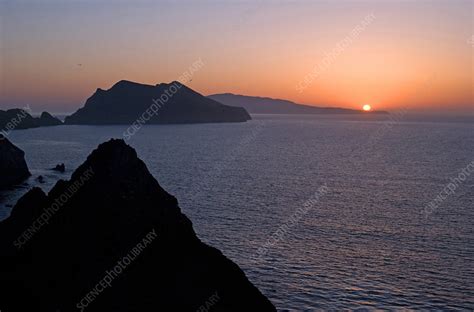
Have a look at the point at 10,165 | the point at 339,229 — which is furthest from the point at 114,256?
the point at 10,165

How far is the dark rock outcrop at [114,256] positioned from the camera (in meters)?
29.8

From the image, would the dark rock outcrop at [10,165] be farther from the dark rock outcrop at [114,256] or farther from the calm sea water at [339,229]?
the dark rock outcrop at [114,256]

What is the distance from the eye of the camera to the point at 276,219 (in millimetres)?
63781

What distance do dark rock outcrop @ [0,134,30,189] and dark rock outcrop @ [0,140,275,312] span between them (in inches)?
2240

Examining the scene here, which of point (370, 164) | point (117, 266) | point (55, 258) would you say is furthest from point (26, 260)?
point (370, 164)

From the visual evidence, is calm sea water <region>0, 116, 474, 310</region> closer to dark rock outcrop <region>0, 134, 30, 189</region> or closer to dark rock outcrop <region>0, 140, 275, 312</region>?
dark rock outcrop <region>0, 134, 30, 189</region>

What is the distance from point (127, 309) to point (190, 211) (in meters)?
38.8

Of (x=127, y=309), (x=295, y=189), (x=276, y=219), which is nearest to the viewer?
(x=127, y=309)

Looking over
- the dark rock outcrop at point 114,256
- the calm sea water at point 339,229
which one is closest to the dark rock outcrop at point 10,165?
the calm sea water at point 339,229

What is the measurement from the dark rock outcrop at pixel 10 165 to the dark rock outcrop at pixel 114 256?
56893 millimetres

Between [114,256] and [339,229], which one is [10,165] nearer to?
[339,229]

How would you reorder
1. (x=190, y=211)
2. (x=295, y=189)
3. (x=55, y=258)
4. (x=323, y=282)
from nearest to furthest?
1. (x=55, y=258)
2. (x=323, y=282)
3. (x=190, y=211)
4. (x=295, y=189)

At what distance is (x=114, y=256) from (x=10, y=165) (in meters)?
67.6

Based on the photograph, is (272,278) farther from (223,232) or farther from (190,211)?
(190,211)
